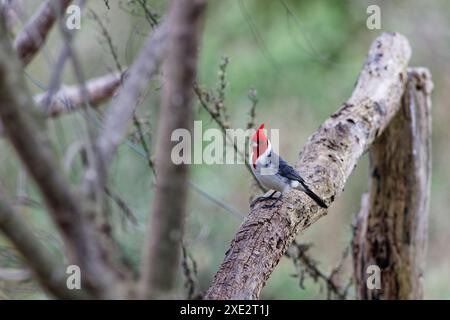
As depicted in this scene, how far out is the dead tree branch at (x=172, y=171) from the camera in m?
1.00

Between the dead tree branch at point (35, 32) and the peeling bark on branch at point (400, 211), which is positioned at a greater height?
the dead tree branch at point (35, 32)

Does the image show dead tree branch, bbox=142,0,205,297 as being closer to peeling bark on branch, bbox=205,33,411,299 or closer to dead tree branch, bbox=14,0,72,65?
peeling bark on branch, bbox=205,33,411,299

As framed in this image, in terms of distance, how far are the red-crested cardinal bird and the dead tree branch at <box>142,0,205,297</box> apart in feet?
4.93

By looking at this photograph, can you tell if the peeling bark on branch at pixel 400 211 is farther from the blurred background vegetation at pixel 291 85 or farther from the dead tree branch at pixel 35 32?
the dead tree branch at pixel 35 32

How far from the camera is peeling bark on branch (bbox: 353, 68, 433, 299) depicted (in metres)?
3.55

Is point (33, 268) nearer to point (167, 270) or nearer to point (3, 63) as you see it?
point (167, 270)

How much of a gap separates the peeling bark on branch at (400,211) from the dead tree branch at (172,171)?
271 cm

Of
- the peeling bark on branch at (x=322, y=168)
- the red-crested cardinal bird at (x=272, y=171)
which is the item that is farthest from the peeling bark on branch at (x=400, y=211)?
the red-crested cardinal bird at (x=272, y=171)

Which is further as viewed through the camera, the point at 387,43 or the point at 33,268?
the point at 387,43

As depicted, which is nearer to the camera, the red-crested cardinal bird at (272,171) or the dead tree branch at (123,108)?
the dead tree branch at (123,108)

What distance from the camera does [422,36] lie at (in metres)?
6.69
